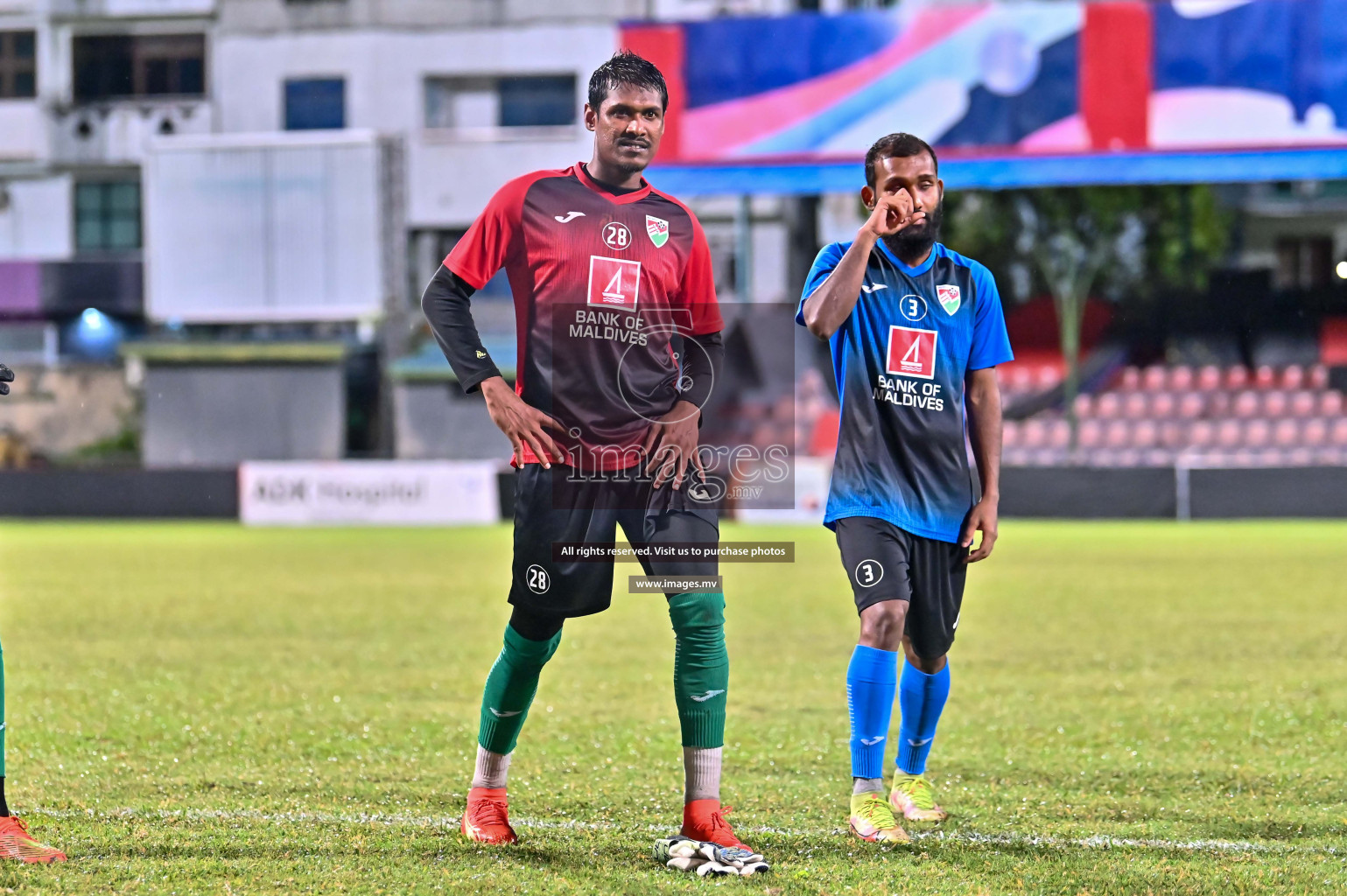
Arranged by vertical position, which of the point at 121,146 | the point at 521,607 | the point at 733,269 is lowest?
the point at 521,607

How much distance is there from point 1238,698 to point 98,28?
118ft

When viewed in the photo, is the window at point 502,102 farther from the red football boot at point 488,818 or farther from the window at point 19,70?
the red football boot at point 488,818

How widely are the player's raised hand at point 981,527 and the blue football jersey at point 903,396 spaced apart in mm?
27

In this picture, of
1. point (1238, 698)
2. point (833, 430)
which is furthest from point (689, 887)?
point (833, 430)

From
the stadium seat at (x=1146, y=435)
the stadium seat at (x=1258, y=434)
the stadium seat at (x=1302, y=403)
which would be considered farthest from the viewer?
the stadium seat at (x=1302, y=403)

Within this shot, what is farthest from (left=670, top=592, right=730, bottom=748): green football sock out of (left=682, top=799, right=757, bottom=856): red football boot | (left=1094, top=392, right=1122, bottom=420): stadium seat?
(left=1094, top=392, right=1122, bottom=420): stadium seat

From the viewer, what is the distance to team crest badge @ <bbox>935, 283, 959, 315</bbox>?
189 inches

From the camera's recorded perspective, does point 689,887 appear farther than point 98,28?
No

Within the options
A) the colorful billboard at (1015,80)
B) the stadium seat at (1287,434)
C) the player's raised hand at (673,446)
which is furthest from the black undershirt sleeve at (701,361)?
the stadium seat at (1287,434)

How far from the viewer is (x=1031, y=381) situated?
30594mm

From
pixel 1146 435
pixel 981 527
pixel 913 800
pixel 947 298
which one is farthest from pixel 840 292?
pixel 1146 435

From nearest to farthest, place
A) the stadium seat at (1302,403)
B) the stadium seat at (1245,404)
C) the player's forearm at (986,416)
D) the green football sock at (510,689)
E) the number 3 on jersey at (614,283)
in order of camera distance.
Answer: the number 3 on jersey at (614,283) < the green football sock at (510,689) < the player's forearm at (986,416) < the stadium seat at (1302,403) < the stadium seat at (1245,404)

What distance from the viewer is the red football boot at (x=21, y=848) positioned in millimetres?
4195

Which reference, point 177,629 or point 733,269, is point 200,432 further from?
point 177,629
